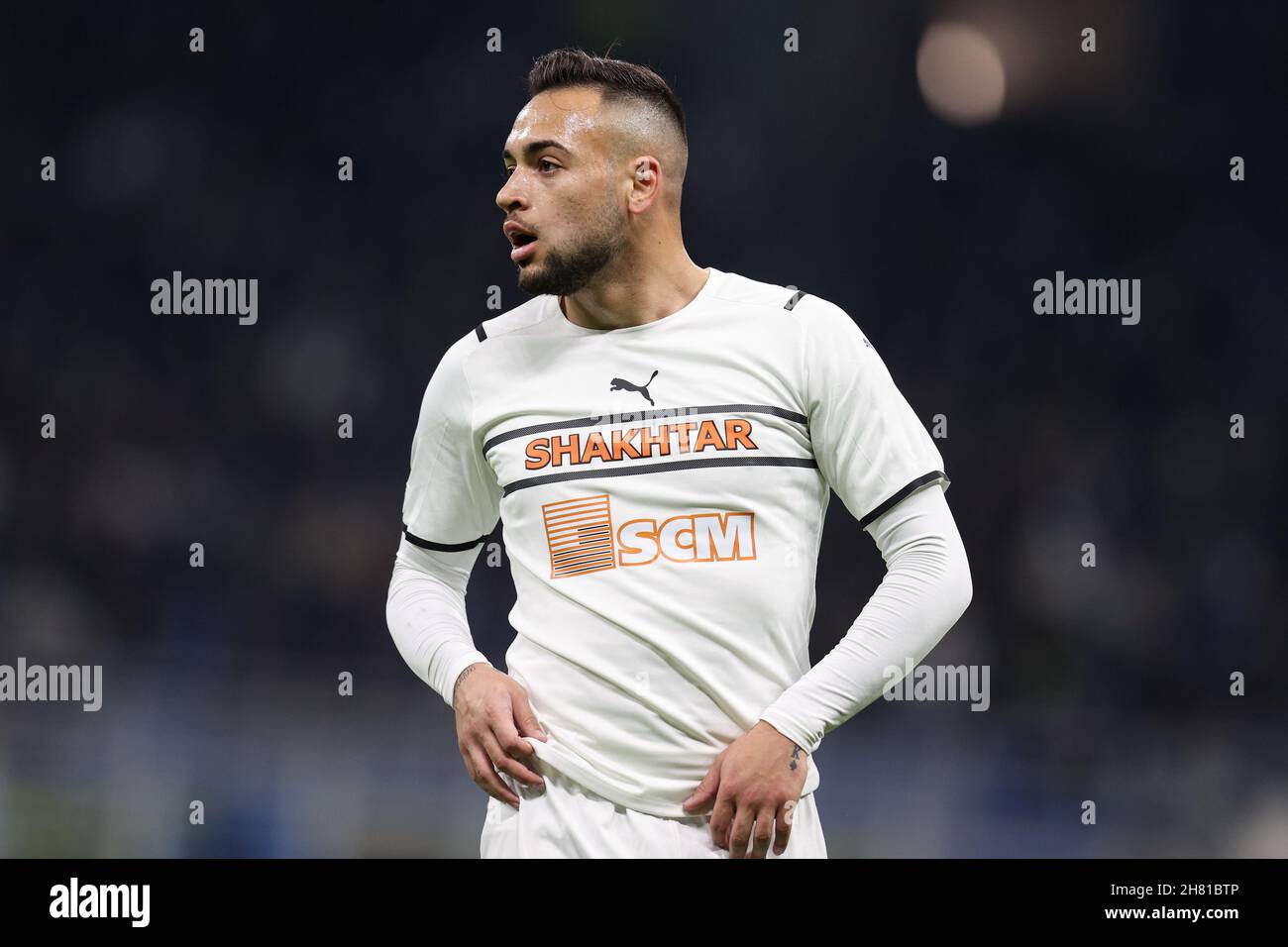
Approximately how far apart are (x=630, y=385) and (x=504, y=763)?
67 centimetres

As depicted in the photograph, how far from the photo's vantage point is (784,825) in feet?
6.66

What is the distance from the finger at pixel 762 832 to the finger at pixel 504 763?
366 mm

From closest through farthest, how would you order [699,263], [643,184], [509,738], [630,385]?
[509,738] < [630,385] < [643,184] < [699,263]

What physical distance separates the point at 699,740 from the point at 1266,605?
13.3ft

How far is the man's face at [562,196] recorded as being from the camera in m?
2.22

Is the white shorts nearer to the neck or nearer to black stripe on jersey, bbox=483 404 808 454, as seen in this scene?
black stripe on jersey, bbox=483 404 808 454

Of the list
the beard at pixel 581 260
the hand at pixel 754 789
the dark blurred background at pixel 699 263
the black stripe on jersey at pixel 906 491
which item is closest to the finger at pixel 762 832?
the hand at pixel 754 789

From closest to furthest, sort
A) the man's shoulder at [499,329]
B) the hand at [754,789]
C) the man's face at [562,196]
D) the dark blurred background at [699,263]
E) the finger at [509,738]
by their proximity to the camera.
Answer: the hand at [754,789], the finger at [509,738], the man's face at [562,196], the man's shoulder at [499,329], the dark blurred background at [699,263]

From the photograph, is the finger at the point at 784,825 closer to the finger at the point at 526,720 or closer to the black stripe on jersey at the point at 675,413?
the finger at the point at 526,720

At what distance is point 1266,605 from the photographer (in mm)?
5270

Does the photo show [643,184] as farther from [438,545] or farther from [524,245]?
[438,545]

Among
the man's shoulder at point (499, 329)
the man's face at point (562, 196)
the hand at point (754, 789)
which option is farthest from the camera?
the man's shoulder at point (499, 329)

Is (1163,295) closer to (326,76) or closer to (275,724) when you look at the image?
(326,76)

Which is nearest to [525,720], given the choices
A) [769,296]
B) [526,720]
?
[526,720]
